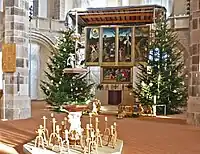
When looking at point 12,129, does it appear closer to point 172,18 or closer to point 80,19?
point 80,19

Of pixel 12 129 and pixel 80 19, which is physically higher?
pixel 80 19

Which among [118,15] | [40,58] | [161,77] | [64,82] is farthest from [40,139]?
[40,58]

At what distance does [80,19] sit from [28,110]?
6039 millimetres

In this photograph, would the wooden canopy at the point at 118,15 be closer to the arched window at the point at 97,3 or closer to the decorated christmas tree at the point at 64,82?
the decorated christmas tree at the point at 64,82

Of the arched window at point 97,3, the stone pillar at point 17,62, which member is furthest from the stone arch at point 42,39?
the stone pillar at point 17,62

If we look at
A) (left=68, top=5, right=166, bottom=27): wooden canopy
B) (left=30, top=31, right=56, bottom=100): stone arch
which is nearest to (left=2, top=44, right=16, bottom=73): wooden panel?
(left=68, top=5, right=166, bottom=27): wooden canopy

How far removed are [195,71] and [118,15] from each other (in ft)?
20.4

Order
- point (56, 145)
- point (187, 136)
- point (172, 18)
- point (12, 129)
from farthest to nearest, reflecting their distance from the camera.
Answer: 1. point (172, 18)
2. point (12, 129)
3. point (187, 136)
4. point (56, 145)

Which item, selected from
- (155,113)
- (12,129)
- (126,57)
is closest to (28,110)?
(12,129)

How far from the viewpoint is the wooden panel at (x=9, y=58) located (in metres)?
9.66

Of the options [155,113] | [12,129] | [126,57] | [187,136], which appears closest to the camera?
[187,136]

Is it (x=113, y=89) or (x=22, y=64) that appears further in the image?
(x=113, y=89)

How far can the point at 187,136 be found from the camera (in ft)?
22.8

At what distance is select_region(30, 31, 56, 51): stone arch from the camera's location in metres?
18.7
